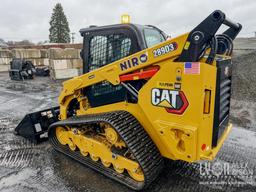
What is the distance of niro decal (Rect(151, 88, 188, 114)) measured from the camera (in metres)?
2.64

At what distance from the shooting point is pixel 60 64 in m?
13.9

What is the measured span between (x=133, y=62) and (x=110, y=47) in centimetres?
67

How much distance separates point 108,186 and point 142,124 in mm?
997

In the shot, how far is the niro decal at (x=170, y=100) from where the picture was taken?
2640mm

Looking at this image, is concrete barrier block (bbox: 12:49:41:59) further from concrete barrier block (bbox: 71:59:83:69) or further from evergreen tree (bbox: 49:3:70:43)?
evergreen tree (bbox: 49:3:70:43)

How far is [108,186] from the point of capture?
3264 mm

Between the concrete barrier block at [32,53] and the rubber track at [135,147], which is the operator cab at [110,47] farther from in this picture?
the concrete barrier block at [32,53]

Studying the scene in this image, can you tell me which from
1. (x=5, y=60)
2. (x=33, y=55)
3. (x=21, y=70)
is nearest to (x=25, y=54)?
(x=33, y=55)

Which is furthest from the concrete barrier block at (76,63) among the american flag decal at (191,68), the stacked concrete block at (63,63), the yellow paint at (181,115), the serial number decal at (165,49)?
the american flag decal at (191,68)

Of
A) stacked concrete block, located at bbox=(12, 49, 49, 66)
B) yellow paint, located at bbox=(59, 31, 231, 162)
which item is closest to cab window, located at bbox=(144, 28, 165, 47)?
yellow paint, located at bbox=(59, 31, 231, 162)

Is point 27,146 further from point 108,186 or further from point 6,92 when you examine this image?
point 6,92

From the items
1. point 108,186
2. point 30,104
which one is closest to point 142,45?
point 108,186

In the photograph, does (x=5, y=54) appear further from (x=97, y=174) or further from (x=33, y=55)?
(x=97, y=174)

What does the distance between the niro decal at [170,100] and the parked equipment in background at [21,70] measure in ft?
44.8
